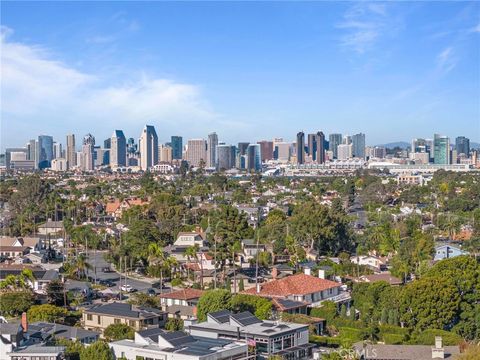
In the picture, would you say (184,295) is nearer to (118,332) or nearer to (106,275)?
(118,332)

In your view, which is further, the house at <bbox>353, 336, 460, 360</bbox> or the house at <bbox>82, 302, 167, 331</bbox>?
the house at <bbox>82, 302, 167, 331</bbox>

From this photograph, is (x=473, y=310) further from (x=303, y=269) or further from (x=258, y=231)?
(x=258, y=231)

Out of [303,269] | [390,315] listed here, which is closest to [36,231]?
[303,269]

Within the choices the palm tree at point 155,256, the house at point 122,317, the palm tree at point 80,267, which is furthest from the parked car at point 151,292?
the house at point 122,317

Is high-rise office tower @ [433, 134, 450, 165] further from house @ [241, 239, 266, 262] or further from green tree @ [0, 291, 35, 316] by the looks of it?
green tree @ [0, 291, 35, 316]

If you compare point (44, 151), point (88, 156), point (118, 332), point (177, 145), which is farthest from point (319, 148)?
point (118, 332)

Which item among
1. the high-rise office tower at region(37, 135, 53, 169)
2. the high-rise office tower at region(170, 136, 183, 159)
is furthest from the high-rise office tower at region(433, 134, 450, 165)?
the high-rise office tower at region(37, 135, 53, 169)
